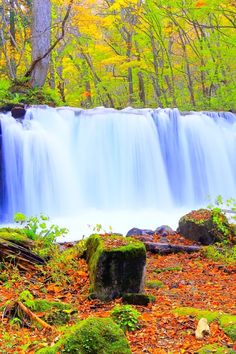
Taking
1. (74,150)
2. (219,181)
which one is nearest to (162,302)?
(74,150)

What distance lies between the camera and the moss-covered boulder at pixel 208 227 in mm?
6910

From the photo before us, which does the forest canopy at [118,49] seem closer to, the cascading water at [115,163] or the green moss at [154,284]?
the cascading water at [115,163]

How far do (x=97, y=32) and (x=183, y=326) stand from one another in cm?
1979

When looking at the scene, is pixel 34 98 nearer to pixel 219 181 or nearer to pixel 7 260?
pixel 219 181

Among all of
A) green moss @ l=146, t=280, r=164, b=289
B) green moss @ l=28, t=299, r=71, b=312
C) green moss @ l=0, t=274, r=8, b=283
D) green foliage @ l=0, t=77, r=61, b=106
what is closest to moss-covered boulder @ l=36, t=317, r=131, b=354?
green moss @ l=28, t=299, r=71, b=312

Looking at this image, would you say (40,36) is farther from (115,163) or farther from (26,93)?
(115,163)

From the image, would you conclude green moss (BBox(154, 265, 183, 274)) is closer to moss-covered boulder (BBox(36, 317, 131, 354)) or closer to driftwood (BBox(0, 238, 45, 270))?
driftwood (BBox(0, 238, 45, 270))

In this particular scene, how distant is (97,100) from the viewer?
25797 millimetres

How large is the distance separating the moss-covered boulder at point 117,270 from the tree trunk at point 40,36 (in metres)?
12.7

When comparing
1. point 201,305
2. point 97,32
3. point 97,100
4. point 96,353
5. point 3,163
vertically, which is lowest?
point 201,305

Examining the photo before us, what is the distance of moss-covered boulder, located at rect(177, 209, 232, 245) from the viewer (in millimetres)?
6910

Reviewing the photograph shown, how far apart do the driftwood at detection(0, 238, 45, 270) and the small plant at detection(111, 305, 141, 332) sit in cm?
143

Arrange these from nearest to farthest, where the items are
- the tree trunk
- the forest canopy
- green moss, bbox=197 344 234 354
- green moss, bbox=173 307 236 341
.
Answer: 1. green moss, bbox=197 344 234 354
2. green moss, bbox=173 307 236 341
3. the tree trunk
4. the forest canopy

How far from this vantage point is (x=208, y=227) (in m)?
6.99
